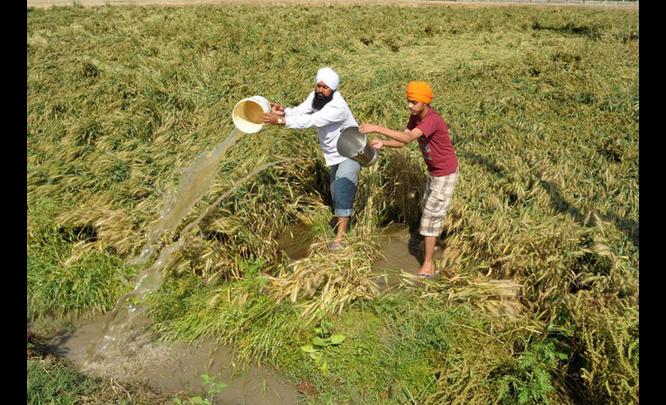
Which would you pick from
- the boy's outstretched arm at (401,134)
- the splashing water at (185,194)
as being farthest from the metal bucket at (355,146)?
the splashing water at (185,194)

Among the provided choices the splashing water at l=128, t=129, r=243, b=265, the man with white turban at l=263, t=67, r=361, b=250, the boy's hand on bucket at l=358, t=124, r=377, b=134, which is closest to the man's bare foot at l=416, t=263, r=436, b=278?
the man with white turban at l=263, t=67, r=361, b=250

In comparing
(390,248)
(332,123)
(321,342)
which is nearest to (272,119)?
(332,123)

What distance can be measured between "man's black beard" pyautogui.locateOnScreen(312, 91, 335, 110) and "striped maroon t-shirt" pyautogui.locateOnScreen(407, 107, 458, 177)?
2.41 ft

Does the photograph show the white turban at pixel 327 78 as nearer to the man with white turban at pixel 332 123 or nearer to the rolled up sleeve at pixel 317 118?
the man with white turban at pixel 332 123

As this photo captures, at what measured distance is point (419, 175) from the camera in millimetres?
5328

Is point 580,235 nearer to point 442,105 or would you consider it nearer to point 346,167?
point 346,167

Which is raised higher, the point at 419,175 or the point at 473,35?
the point at 473,35

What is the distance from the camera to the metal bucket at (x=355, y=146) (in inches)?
164

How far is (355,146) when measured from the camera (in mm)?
4211

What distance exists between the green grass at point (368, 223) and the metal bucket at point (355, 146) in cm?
70

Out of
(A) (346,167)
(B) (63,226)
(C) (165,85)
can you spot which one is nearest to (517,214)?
(A) (346,167)

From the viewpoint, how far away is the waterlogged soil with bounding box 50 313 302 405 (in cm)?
313

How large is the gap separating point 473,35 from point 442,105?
898cm

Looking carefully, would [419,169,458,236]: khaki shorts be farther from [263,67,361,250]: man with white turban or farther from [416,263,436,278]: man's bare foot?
[263,67,361,250]: man with white turban
